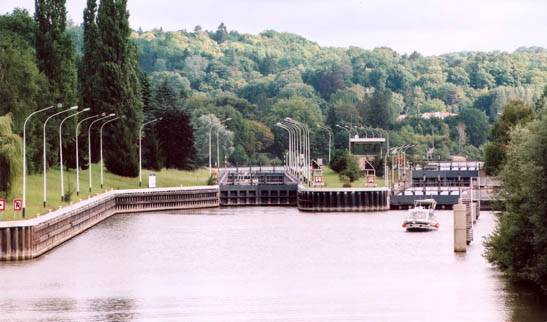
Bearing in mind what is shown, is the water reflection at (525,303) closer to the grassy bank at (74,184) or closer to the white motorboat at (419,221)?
the grassy bank at (74,184)

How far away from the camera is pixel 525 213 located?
6819cm

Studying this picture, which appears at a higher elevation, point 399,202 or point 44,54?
point 44,54

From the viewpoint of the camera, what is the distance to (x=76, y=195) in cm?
11894

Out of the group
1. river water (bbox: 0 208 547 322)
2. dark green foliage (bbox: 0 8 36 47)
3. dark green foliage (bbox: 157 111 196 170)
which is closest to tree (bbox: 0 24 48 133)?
river water (bbox: 0 208 547 322)

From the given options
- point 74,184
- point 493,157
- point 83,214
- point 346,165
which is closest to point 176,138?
point 346,165

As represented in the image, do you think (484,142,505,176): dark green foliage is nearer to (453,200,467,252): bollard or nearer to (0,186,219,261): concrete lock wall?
(0,186,219,261): concrete lock wall

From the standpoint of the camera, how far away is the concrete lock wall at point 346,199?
438ft

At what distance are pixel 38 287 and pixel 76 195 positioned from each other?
47.4 m

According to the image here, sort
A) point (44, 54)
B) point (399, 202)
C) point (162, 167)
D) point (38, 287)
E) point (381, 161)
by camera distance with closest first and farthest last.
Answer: point (38, 287), point (44, 54), point (399, 202), point (162, 167), point (381, 161)

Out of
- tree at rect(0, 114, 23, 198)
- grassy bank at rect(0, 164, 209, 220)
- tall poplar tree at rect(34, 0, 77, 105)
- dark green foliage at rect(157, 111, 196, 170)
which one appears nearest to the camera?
tree at rect(0, 114, 23, 198)

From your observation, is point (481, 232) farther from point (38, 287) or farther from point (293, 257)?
point (38, 287)

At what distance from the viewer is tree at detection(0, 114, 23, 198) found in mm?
93562

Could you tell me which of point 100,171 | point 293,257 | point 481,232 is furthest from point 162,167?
point 293,257

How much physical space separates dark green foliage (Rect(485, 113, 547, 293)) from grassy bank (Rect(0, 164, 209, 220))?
26.0 metres
